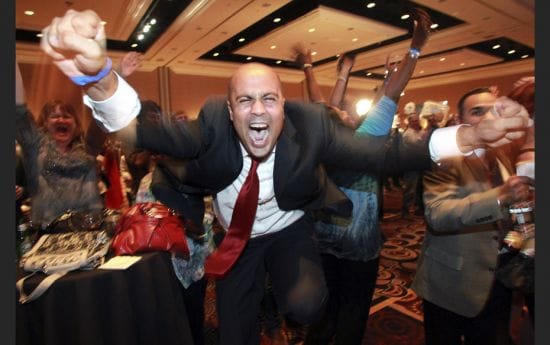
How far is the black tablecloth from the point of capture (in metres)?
0.94

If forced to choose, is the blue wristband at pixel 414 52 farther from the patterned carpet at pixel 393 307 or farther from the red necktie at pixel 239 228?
the patterned carpet at pixel 393 307

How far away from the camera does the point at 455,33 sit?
1760mm

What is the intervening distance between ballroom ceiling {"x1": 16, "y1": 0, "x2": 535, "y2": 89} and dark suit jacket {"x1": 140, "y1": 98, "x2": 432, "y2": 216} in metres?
0.49

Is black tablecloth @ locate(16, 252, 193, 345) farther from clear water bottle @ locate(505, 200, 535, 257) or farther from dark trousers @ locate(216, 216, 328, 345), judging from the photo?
clear water bottle @ locate(505, 200, 535, 257)

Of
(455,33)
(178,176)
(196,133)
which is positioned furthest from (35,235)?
(455,33)

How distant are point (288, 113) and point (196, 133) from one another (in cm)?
32

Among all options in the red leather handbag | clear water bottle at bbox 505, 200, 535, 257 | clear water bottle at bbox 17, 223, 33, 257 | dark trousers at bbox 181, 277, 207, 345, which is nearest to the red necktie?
the red leather handbag

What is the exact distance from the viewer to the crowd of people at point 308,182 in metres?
0.85

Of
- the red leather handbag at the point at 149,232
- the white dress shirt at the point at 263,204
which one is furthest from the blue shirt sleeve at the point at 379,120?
the red leather handbag at the point at 149,232

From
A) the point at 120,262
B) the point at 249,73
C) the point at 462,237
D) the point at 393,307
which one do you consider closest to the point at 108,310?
the point at 120,262

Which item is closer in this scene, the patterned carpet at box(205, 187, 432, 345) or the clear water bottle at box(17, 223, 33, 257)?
the clear water bottle at box(17, 223, 33, 257)

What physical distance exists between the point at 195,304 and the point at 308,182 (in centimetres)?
82

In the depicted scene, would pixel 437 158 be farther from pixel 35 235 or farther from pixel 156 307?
pixel 35 235

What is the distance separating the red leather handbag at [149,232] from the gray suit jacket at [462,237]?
87cm
